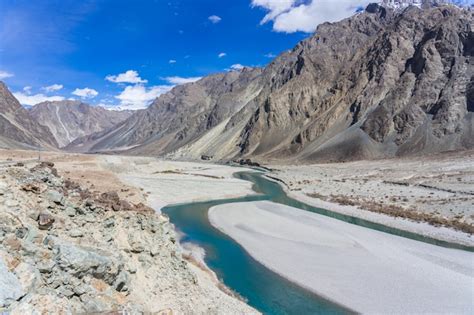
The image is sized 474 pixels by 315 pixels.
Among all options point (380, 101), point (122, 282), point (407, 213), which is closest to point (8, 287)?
point (122, 282)

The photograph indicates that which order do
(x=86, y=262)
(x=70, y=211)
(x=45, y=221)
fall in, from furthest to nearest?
1. (x=70, y=211)
2. (x=45, y=221)
3. (x=86, y=262)

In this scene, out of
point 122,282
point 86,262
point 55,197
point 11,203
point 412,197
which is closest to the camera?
point 86,262

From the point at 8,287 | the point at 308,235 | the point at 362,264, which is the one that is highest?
the point at 8,287

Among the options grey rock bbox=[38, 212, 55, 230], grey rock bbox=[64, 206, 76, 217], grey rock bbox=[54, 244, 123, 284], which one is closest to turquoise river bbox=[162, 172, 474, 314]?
grey rock bbox=[54, 244, 123, 284]

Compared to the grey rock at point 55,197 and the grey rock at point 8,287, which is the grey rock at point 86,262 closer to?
the grey rock at point 8,287

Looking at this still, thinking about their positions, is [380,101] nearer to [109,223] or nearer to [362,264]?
[362,264]

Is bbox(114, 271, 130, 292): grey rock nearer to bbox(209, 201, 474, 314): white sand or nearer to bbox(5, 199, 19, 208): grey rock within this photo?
bbox(5, 199, 19, 208): grey rock
